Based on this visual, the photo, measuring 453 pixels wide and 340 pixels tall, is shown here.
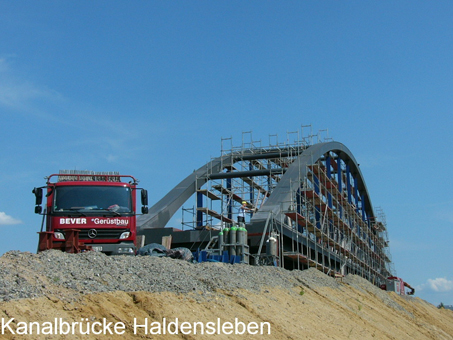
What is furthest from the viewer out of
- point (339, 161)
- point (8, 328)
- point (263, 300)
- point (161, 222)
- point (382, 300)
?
point (339, 161)

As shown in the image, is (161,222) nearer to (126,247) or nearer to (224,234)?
(224,234)

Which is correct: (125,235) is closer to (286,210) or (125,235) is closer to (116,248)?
(116,248)

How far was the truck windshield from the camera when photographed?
15.1 m

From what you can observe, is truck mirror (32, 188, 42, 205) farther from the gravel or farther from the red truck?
the gravel

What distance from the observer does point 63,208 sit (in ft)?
49.4

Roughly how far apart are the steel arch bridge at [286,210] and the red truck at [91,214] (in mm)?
7064

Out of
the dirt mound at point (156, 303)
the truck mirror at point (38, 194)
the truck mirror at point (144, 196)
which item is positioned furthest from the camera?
the truck mirror at point (144, 196)

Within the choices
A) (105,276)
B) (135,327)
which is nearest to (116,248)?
(105,276)

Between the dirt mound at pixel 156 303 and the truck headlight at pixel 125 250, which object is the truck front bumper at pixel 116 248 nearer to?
the truck headlight at pixel 125 250

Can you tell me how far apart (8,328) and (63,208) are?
8.25 m

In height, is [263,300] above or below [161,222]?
below

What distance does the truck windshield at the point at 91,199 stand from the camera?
15.1 meters

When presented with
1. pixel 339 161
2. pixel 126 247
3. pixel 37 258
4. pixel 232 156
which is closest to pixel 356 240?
pixel 339 161

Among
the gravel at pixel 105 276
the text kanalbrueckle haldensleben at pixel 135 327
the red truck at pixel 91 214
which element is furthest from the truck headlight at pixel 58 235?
the text kanalbrueckle haldensleben at pixel 135 327
